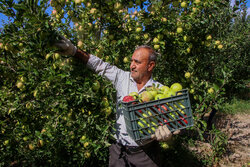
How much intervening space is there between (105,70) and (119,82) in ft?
0.72

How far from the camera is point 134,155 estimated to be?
6.84 feet

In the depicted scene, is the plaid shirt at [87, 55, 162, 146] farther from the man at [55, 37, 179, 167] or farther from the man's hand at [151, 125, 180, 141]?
the man's hand at [151, 125, 180, 141]

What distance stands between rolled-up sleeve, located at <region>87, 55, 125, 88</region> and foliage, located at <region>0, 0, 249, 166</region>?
18 cm

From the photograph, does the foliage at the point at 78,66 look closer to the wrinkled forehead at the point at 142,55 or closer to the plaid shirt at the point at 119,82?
the plaid shirt at the point at 119,82

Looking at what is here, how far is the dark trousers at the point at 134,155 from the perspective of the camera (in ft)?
6.80

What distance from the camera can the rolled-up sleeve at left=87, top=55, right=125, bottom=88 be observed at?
1.96 m

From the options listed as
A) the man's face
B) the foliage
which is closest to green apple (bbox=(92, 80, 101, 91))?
the foliage

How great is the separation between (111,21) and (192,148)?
3.48 meters

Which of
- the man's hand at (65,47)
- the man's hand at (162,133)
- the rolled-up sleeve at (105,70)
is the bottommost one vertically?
the man's hand at (162,133)

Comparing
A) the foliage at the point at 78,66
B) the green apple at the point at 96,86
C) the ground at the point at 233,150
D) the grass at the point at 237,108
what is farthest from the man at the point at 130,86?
the grass at the point at 237,108

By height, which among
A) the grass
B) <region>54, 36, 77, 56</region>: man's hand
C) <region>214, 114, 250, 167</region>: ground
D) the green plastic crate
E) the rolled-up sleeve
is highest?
<region>54, 36, 77, 56</region>: man's hand

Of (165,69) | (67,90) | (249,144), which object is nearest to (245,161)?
(249,144)

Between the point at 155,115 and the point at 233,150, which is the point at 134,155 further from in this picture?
the point at 233,150

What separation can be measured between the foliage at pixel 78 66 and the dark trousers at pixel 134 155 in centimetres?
16
